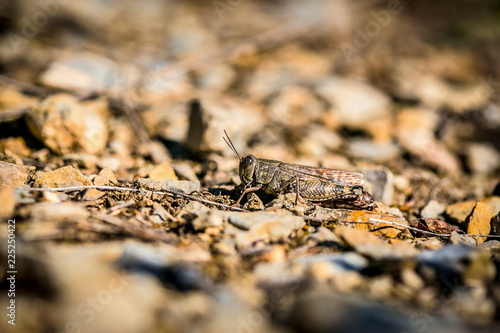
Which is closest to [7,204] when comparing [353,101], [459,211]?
[459,211]

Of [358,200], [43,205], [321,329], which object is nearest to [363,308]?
[321,329]

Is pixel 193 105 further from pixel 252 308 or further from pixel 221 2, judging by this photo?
pixel 221 2

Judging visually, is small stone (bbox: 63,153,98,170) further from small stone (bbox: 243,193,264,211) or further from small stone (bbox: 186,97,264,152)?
small stone (bbox: 243,193,264,211)

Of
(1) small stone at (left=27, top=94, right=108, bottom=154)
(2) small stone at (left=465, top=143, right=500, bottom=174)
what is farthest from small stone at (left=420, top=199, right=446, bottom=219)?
(1) small stone at (left=27, top=94, right=108, bottom=154)

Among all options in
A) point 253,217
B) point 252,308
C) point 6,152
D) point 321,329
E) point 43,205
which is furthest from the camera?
point 6,152

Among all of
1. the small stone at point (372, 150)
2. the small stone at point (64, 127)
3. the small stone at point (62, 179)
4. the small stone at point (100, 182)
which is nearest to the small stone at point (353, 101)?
the small stone at point (372, 150)

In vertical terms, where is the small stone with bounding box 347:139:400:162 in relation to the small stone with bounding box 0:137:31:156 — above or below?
above
